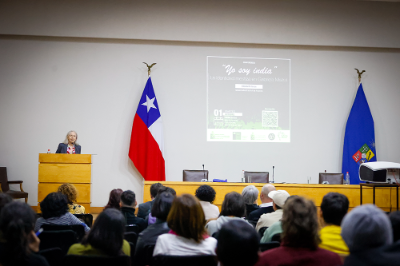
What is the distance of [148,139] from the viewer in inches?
293

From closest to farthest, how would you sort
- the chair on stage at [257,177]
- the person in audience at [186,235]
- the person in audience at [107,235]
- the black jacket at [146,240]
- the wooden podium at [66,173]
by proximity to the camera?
the person in audience at [107,235] < the person in audience at [186,235] < the black jacket at [146,240] < the wooden podium at [66,173] < the chair on stage at [257,177]

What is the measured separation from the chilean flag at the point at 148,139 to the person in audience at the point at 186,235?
562 cm

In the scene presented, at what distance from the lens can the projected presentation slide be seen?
768 centimetres

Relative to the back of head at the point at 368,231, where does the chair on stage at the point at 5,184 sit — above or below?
below

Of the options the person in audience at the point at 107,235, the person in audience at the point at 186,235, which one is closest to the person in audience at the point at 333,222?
the person in audience at the point at 186,235

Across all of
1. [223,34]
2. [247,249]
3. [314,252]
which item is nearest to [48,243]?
[247,249]

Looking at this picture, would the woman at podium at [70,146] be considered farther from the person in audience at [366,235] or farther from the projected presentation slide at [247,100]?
the person in audience at [366,235]

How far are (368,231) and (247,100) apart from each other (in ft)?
21.5

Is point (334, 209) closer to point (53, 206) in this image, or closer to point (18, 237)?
point (18, 237)

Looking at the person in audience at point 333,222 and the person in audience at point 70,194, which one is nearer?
the person in audience at point 333,222

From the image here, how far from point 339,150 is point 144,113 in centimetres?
447

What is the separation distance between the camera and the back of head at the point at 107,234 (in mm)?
1687

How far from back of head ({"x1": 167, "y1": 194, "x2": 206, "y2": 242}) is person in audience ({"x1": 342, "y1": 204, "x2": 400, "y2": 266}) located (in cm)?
77

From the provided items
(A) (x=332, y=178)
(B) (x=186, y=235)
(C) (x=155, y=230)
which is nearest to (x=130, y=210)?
(C) (x=155, y=230)
